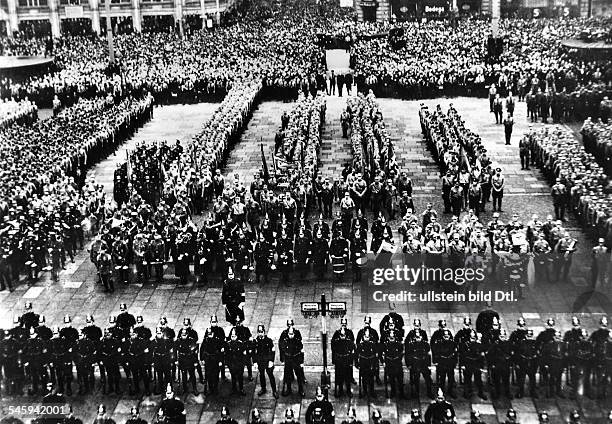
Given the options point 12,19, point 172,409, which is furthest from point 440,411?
point 12,19

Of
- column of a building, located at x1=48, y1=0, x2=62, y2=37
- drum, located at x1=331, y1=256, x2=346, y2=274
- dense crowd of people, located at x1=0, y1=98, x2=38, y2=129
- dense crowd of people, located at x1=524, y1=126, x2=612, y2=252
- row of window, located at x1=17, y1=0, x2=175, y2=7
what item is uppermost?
row of window, located at x1=17, y1=0, x2=175, y2=7

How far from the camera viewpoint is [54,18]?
3474 inches

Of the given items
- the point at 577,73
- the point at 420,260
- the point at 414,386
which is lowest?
the point at 414,386

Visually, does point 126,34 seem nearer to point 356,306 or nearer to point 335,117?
point 335,117

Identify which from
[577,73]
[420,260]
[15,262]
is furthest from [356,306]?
[577,73]

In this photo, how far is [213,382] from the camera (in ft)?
56.0

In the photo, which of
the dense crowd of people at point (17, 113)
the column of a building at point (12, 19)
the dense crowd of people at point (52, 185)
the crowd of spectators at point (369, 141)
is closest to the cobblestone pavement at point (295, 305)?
the dense crowd of people at point (52, 185)

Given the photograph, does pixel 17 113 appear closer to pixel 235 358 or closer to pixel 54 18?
pixel 235 358

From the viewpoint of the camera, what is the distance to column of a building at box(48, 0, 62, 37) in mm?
87812

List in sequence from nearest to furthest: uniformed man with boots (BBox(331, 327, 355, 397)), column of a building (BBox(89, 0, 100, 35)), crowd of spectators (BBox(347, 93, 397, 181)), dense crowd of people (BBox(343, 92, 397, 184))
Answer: uniformed man with boots (BBox(331, 327, 355, 397)), dense crowd of people (BBox(343, 92, 397, 184)), crowd of spectators (BBox(347, 93, 397, 181)), column of a building (BBox(89, 0, 100, 35))

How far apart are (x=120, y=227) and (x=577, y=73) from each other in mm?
30162

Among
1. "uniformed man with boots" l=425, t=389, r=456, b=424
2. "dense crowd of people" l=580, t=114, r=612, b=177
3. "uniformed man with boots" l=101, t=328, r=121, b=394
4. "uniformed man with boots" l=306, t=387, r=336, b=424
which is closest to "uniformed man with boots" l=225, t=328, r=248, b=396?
"uniformed man with boots" l=101, t=328, r=121, b=394

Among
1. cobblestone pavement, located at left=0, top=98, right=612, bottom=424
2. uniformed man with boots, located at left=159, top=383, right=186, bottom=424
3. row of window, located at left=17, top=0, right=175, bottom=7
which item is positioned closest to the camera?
uniformed man with boots, located at left=159, top=383, right=186, bottom=424

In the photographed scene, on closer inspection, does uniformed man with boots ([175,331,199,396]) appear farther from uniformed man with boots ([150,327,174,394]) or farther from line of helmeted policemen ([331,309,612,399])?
line of helmeted policemen ([331,309,612,399])
